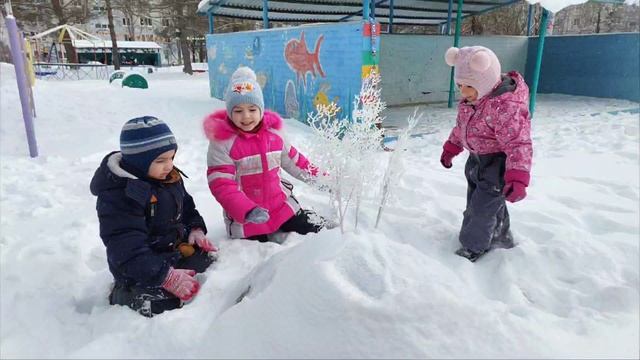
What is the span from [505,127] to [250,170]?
144 centimetres

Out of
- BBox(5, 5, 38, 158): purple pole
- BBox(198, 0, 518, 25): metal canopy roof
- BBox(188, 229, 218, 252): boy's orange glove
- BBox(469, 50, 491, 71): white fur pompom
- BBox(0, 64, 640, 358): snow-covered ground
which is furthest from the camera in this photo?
BBox(198, 0, 518, 25): metal canopy roof

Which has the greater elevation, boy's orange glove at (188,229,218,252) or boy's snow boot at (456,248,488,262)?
boy's orange glove at (188,229,218,252)

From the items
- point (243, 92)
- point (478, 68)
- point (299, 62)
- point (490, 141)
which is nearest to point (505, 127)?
point (490, 141)

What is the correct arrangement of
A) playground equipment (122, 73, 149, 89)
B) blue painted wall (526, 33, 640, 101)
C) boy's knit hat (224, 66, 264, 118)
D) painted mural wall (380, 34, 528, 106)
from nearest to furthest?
1. boy's knit hat (224, 66, 264, 118)
2. blue painted wall (526, 33, 640, 101)
3. painted mural wall (380, 34, 528, 106)
4. playground equipment (122, 73, 149, 89)

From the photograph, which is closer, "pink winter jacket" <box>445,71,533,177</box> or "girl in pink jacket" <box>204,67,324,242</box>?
"pink winter jacket" <box>445,71,533,177</box>

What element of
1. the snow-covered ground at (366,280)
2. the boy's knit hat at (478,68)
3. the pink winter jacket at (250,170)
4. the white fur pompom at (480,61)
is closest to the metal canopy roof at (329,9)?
the snow-covered ground at (366,280)

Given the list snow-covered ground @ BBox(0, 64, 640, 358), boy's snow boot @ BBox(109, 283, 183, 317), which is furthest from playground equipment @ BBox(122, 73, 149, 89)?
boy's snow boot @ BBox(109, 283, 183, 317)

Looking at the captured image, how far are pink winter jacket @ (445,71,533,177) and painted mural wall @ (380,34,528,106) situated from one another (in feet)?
25.0

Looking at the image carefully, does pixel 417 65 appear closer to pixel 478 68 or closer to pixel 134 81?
pixel 478 68

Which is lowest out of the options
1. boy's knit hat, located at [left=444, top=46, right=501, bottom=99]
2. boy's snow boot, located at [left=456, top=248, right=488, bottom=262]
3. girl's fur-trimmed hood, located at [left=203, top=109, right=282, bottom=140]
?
boy's snow boot, located at [left=456, top=248, right=488, bottom=262]

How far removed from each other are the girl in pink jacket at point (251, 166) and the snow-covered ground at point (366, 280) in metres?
0.18

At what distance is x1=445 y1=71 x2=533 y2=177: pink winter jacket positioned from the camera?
2209mm

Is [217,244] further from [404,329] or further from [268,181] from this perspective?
[404,329]

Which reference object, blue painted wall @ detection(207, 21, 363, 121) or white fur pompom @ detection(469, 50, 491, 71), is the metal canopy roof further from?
white fur pompom @ detection(469, 50, 491, 71)
